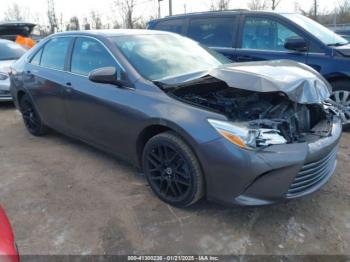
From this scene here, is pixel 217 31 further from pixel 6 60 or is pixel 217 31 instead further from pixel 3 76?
pixel 6 60

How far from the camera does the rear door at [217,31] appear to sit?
569cm

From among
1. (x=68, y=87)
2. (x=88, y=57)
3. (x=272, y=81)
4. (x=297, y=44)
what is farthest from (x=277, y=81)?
(x=297, y=44)

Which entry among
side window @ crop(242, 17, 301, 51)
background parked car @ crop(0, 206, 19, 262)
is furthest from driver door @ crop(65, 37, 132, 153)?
side window @ crop(242, 17, 301, 51)

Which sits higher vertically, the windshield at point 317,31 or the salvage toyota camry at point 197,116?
the windshield at point 317,31

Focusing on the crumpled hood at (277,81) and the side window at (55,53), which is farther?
the side window at (55,53)

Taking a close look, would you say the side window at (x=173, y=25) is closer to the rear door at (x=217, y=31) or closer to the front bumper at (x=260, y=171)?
the rear door at (x=217, y=31)

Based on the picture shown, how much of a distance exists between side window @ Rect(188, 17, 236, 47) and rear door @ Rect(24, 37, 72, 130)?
2.66m

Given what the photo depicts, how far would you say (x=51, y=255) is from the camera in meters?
2.50

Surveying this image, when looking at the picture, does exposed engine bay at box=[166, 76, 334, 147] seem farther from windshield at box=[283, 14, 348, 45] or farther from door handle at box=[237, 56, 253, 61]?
door handle at box=[237, 56, 253, 61]

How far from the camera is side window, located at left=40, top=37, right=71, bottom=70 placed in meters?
4.16

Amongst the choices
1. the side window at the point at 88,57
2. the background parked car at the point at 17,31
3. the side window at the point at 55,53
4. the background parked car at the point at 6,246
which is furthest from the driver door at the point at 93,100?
the background parked car at the point at 17,31

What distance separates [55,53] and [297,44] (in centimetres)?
332

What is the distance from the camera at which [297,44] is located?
193 inches

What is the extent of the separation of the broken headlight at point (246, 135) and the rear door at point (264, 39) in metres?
2.84
